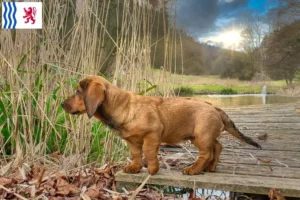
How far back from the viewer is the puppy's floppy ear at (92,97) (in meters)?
2.44

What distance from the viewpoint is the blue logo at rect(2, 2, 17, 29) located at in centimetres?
342

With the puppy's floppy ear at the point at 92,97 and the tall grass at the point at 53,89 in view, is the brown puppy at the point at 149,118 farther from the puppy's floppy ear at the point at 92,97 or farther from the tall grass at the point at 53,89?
the tall grass at the point at 53,89

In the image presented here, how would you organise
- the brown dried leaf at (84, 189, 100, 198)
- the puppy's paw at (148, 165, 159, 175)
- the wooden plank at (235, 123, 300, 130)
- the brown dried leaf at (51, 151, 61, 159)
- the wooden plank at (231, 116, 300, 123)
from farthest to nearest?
the wooden plank at (231, 116, 300, 123) → the wooden plank at (235, 123, 300, 130) → the brown dried leaf at (51, 151, 61, 159) → the puppy's paw at (148, 165, 159, 175) → the brown dried leaf at (84, 189, 100, 198)

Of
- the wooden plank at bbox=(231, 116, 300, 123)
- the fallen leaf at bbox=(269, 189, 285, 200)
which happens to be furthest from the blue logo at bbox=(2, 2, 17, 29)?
the wooden plank at bbox=(231, 116, 300, 123)

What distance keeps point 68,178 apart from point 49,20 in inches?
58.0

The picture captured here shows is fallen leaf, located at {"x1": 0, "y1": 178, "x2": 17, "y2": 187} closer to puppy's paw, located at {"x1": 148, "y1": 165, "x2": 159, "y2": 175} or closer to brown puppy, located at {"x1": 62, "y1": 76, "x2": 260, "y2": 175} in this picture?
brown puppy, located at {"x1": 62, "y1": 76, "x2": 260, "y2": 175}

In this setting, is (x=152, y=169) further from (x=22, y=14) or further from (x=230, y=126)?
(x=22, y=14)

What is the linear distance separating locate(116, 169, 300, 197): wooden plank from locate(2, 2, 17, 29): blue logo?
1.63 meters

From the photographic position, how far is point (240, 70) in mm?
20562

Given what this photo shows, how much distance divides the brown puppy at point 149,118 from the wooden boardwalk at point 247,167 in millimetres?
114

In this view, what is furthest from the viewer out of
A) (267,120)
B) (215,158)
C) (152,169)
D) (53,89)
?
(267,120)

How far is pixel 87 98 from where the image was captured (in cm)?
245

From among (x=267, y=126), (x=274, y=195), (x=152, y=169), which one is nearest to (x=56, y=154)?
(x=152, y=169)

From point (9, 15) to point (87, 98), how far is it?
1494 mm
